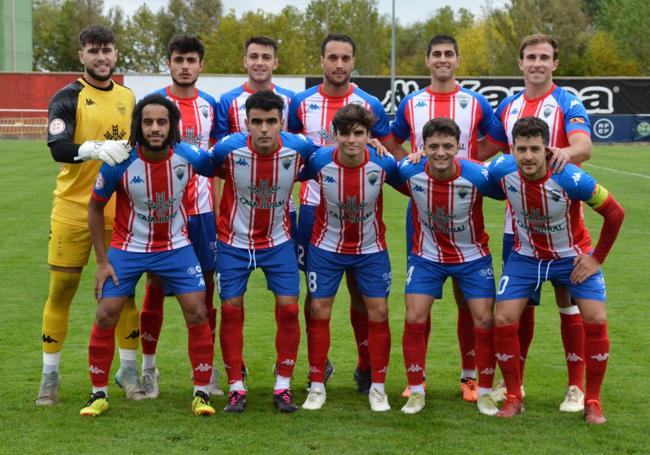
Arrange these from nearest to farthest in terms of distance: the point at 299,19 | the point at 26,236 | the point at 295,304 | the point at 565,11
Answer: the point at 295,304 < the point at 26,236 < the point at 565,11 < the point at 299,19

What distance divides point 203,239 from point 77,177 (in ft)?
2.89

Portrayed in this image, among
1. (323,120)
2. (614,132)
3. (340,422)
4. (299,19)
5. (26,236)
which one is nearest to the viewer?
(340,422)

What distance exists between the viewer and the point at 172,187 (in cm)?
557

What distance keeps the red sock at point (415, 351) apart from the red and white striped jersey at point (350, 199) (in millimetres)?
532

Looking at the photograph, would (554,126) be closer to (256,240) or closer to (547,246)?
(547,246)

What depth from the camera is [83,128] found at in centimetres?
590

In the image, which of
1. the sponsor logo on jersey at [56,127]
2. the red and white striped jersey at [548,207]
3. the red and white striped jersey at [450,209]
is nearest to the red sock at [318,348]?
the red and white striped jersey at [450,209]

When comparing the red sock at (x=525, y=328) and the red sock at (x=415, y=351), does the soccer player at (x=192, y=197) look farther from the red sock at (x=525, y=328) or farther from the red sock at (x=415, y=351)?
the red sock at (x=525, y=328)

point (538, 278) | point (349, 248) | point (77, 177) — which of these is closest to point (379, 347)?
point (349, 248)

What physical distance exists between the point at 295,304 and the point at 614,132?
31.4 m

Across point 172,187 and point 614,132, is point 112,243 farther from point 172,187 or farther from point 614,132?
point 614,132

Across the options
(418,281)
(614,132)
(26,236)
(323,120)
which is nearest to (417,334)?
(418,281)

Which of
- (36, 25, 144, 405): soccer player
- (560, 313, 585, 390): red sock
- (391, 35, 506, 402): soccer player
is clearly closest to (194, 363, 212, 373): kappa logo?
(36, 25, 144, 405): soccer player

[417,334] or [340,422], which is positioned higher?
[417,334]
